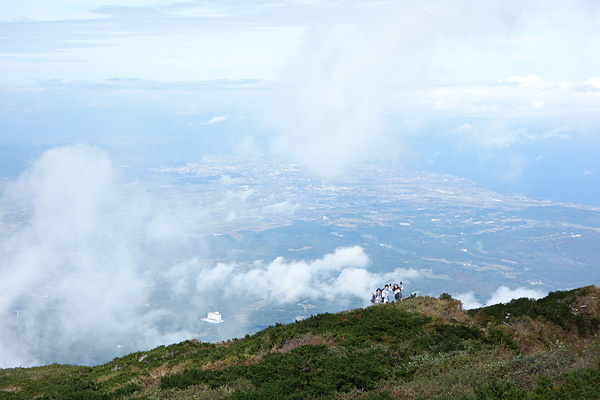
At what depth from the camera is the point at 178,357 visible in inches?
766

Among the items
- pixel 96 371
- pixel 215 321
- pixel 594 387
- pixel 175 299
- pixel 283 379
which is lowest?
pixel 594 387

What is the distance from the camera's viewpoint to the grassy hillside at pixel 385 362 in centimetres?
1243

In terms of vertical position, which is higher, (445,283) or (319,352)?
(445,283)

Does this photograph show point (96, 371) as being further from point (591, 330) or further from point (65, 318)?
point (65, 318)

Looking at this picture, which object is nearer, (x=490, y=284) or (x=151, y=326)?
(x=151, y=326)

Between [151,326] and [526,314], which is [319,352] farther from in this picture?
[151,326]

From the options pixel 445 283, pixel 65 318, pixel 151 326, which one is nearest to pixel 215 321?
pixel 151 326

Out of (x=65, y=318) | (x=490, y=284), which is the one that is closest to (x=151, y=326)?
(x=65, y=318)

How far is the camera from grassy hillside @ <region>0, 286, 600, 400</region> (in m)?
12.4

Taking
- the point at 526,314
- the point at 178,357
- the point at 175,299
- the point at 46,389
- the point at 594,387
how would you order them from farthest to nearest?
the point at 175,299, the point at 526,314, the point at 178,357, the point at 46,389, the point at 594,387

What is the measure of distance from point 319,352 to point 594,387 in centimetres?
879

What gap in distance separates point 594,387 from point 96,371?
17.4 metres

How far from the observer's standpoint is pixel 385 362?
15914mm

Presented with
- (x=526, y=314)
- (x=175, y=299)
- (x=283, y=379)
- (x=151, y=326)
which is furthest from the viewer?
(x=175, y=299)
